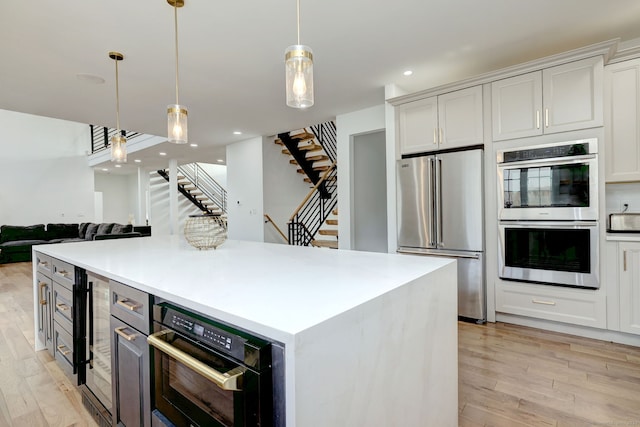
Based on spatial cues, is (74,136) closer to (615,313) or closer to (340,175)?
(340,175)

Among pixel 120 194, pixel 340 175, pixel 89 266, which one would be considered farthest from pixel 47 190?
pixel 89 266

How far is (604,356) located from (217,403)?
2938 mm

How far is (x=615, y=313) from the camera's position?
257cm

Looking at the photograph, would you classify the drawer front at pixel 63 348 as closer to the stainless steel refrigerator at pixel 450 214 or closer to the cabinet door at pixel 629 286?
Answer: the stainless steel refrigerator at pixel 450 214

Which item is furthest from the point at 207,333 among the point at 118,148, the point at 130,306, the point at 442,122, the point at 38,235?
the point at 38,235

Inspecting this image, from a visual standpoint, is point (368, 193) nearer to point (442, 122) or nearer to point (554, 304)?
point (442, 122)

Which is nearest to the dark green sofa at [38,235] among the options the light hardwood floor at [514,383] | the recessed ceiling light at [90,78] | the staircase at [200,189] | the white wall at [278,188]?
the white wall at [278,188]

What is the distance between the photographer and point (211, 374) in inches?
33.4

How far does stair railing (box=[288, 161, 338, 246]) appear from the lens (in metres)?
6.35

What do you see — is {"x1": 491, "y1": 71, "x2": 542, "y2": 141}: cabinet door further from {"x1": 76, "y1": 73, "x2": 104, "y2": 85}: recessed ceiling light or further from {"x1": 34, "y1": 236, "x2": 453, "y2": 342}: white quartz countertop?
{"x1": 76, "y1": 73, "x2": 104, "y2": 85}: recessed ceiling light

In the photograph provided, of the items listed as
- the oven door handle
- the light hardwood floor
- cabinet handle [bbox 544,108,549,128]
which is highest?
cabinet handle [bbox 544,108,549,128]

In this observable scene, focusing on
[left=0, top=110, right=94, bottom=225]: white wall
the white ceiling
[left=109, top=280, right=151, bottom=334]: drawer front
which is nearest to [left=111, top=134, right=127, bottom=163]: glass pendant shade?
the white ceiling

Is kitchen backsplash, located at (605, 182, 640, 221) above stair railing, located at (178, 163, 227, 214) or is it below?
below

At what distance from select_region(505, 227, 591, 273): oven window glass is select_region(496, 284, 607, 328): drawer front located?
211 mm
